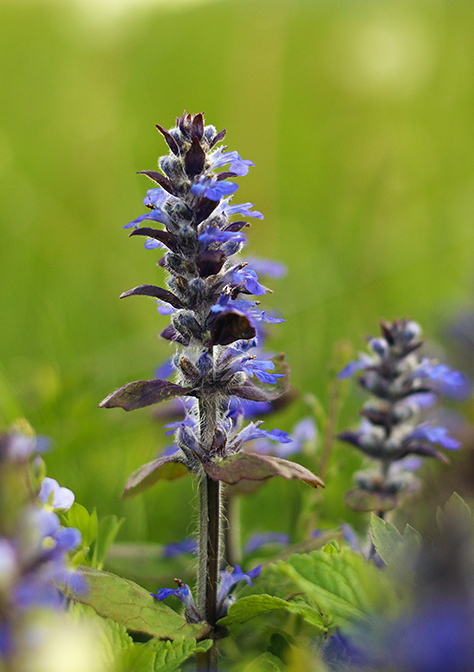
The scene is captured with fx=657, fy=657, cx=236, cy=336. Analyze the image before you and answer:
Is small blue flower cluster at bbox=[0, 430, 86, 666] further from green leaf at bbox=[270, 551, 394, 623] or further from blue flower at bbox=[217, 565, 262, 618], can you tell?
blue flower at bbox=[217, 565, 262, 618]

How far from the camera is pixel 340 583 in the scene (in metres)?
0.62

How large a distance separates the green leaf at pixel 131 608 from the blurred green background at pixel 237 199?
51 centimetres

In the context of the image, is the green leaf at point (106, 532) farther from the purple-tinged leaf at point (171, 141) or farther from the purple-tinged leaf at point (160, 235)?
the purple-tinged leaf at point (171, 141)

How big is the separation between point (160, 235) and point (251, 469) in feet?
0.95

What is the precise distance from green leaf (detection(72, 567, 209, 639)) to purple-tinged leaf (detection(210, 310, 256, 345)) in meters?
0.28

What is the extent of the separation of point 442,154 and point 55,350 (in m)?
2.71

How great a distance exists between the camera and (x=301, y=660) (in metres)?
0.47

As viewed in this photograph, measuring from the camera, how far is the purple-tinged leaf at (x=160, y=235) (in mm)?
764

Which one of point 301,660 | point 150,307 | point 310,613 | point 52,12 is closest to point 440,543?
point 301,660

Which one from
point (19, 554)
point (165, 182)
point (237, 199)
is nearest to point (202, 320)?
point (165, 182)

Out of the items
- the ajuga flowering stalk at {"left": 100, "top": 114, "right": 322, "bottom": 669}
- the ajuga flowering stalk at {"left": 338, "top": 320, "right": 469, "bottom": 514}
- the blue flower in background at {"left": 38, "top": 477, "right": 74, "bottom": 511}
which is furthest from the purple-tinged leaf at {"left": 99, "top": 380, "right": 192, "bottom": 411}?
the ajuga flowering stalk at {"left": 338, "top": 320, "right": 469, "bottom": 514}

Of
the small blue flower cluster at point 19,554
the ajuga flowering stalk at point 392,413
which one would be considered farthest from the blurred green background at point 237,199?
the small blue flower cluster at point 19,554

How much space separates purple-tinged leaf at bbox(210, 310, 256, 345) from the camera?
70cm

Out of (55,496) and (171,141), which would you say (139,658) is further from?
(171,141)
